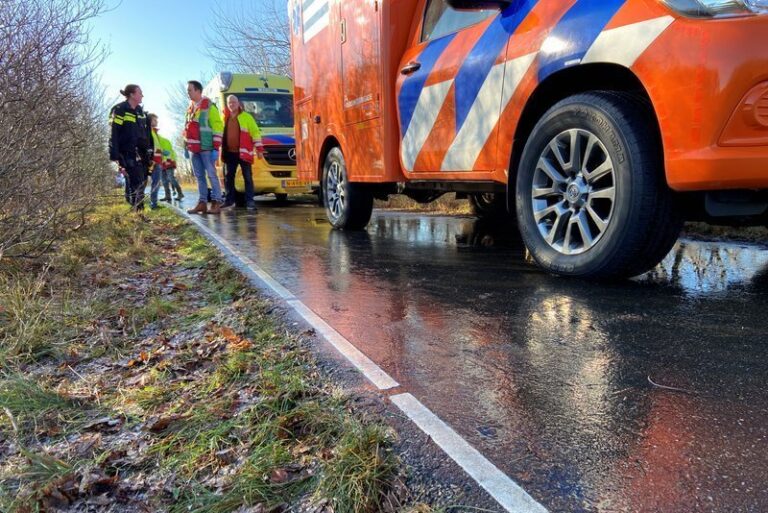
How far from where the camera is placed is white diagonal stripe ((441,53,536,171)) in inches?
129

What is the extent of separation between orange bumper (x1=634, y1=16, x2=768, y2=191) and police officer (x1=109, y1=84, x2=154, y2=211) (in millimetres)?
7368

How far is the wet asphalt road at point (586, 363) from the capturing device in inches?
50.5

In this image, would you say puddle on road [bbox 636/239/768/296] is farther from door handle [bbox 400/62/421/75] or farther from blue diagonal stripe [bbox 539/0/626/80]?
door handle [bbox 400/62/421/75]

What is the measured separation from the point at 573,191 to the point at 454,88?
1.28 metres

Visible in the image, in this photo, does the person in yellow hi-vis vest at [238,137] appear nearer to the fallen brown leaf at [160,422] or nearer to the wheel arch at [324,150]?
the wheel arch at [324,150]

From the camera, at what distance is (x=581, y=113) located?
114 inches

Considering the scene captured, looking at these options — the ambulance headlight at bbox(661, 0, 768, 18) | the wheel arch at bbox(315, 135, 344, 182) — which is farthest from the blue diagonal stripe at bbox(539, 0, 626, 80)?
the wheel arch at bbox(315, 135, 344, 182)

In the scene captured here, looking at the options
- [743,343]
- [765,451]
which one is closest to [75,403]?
[765,451]

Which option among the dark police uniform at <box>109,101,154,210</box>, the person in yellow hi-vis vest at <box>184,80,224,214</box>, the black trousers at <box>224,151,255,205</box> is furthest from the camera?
the black trousers at <box>224,151,255,205</box>

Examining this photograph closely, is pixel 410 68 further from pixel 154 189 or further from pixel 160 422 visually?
pixel 154 189

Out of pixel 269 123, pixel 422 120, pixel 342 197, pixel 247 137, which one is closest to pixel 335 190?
pixel 342 197

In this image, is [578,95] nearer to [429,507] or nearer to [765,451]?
[765,451]

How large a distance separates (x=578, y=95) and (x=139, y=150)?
7657 mm

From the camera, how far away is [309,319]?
8.58 feet
